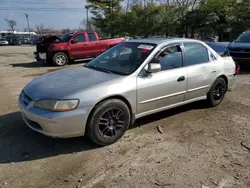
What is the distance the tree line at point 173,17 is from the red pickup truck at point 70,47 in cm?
1581

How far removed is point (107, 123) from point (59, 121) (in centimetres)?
71

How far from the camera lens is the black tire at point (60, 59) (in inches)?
464

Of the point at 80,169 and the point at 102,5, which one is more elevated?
the point at 102,5

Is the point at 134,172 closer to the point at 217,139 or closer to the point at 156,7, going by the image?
the point at 217,139

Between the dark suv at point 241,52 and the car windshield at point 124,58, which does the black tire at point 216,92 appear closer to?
the car windshield at point 124,58

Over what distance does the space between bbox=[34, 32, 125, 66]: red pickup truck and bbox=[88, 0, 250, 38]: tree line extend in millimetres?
15809

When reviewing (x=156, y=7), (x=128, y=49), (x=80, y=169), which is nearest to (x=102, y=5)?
(x=156, y=7)

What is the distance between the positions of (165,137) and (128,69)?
124 cm

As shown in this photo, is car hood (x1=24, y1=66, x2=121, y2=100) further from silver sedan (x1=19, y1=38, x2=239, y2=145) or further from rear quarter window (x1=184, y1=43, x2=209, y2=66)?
rear quarter window (x1=184, y1=43, x2=209, y2=66)

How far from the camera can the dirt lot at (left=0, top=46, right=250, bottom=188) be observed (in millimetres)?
2629

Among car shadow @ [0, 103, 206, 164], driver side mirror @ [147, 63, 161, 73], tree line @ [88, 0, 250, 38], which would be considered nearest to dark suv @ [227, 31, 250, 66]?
driver side mirror @ [147, 63, 161, 73]

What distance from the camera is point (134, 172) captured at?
276 centimetres

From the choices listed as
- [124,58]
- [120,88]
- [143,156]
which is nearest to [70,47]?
[124,58]

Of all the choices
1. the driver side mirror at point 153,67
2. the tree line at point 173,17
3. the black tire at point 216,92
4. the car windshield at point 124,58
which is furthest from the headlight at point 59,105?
the tree line at point 173,17
